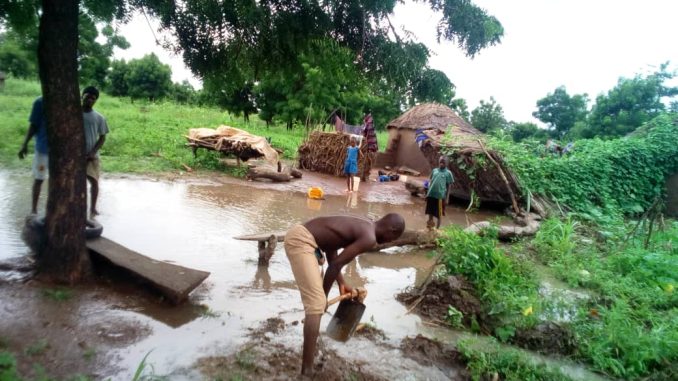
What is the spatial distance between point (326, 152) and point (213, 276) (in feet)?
38.1

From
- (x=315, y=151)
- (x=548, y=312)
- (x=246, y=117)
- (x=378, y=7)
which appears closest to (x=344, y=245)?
(x=378, y=7)

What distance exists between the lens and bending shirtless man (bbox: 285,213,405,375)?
3082 mm

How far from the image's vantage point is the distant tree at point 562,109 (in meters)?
31.2

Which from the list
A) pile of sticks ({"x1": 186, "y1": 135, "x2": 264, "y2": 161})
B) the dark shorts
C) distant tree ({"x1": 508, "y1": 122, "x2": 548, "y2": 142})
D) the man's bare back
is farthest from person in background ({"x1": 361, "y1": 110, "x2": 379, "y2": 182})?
distant tree ({"x1": 508, "y1": 122, "x2": 548, "y2": 142})

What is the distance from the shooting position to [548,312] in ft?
15.9

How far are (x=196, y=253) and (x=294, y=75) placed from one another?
8.68 ft

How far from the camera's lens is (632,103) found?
924 inches

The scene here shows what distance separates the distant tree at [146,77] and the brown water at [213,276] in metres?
26.7

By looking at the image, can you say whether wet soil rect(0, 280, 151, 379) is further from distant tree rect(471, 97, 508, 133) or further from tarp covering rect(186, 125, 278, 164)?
distant tree rect(471, 97, 508, 133)

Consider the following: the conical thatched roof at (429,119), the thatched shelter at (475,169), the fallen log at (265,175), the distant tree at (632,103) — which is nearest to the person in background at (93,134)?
the fallen log at (265,175)

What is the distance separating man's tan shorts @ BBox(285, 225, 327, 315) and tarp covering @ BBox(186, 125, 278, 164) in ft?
32.9

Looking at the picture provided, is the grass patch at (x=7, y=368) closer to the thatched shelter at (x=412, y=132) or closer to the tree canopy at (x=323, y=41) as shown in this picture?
the tree canopy at (x=323, y=41)

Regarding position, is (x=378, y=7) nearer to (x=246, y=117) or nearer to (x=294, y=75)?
(x=294, y=75)

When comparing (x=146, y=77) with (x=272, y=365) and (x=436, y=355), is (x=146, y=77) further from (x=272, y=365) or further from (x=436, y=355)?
(x=436, y=355)
